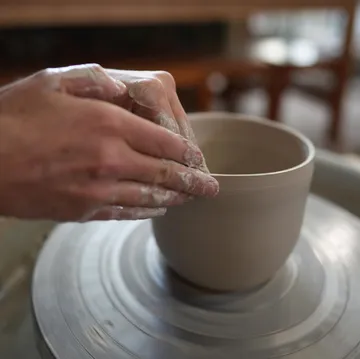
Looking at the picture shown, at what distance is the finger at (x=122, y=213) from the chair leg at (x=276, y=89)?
6.68ft

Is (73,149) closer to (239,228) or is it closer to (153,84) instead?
(153,84)

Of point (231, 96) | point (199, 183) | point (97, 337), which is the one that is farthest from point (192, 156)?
point (231, 96)

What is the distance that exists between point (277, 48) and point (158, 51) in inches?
34.2

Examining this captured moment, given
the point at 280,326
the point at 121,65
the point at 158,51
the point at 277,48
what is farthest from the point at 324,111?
the point at 280,326

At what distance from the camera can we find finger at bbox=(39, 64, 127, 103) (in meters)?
0.55

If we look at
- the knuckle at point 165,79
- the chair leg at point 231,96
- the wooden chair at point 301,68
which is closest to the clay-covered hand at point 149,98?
the knuckle at point 165,79

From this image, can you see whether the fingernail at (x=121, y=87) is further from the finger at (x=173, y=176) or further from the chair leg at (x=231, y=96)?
the chair leg at (x=231, y=96)

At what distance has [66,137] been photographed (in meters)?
0.52

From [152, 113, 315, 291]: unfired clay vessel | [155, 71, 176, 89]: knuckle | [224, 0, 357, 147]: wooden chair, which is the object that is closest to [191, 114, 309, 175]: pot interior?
[152, 113, 315, 291]: unfired clay vessel

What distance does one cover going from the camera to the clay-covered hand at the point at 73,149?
1.68ft

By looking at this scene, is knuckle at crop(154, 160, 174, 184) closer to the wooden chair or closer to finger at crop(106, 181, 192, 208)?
finger at crop(106, 181, 192, 208)

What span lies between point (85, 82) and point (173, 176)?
0.14m

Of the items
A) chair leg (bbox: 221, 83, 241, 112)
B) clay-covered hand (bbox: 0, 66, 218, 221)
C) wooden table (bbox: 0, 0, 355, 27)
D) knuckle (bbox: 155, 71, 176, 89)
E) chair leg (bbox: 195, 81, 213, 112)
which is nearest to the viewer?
clay-covered hand (bbox: 0, 66, 218, 221)

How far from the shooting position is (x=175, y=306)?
72 cm
